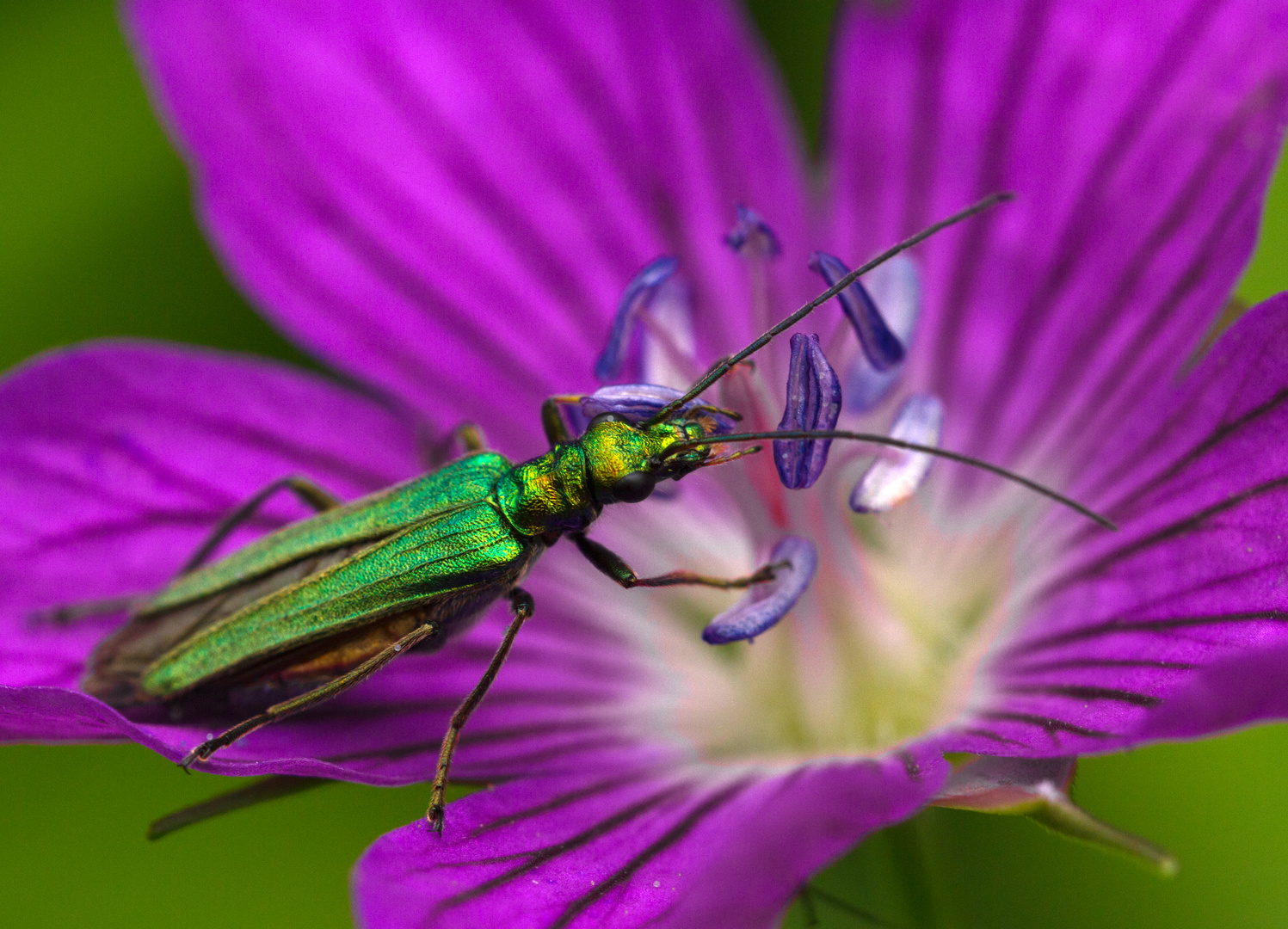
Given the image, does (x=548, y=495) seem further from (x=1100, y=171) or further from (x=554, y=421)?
(x=1100, y=171)

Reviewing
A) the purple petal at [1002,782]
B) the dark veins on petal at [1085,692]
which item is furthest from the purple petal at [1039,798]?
the dark veins on petal at [1085,692]

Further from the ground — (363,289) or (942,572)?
(363,289)

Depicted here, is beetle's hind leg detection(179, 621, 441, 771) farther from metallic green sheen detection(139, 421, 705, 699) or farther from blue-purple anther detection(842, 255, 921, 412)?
blue-purple anther detection(842, 255, 921, 412)

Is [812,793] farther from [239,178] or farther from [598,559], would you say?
[239,178]

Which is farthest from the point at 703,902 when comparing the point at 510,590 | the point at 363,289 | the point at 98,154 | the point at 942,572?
the point at 98,154

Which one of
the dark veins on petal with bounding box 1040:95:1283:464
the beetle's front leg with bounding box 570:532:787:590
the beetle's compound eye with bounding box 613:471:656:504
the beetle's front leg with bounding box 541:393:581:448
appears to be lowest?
the beetle's front leg with bounding box 570:532:787:590

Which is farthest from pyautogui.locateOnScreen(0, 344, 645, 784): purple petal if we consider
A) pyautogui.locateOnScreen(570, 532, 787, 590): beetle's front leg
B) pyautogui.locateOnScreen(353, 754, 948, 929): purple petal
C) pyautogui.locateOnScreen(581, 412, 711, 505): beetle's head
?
pyautogui.locateOnScreen(581, 412, 711, 505): beetle's head
